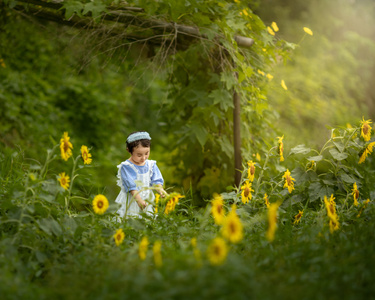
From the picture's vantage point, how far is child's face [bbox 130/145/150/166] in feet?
10.2

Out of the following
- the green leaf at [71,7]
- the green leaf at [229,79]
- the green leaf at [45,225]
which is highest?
the green leaf at [71,7]

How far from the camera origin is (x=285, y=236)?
2230 millimetres

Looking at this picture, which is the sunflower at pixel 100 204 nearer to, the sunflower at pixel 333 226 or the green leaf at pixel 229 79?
the sunflower at pixel 333 226

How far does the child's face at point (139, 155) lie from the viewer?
3115mm

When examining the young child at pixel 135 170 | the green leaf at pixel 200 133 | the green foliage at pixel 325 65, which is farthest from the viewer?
the green foliage at pixel 325 65

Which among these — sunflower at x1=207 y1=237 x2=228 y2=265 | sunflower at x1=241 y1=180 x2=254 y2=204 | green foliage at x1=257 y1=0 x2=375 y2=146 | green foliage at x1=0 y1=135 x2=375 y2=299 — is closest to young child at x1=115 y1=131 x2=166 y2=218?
green foliage at x1=0 y1=135 x2=375 y2=299

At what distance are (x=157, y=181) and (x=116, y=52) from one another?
4.36 feet

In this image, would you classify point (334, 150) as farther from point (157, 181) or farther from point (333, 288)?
point (333, 288)

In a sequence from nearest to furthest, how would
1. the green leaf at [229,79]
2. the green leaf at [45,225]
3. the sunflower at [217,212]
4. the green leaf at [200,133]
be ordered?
1. the sunflower at [217,212]
2. the green leaf at [45,225]
3. the green leaf at [229,79]
4. the green leaf at [200,133]

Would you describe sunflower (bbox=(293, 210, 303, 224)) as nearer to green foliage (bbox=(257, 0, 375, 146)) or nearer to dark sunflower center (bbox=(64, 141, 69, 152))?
dark sunflower center (bbox=(64, 141, 69, 152))

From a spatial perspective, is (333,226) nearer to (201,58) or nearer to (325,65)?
(201,58)

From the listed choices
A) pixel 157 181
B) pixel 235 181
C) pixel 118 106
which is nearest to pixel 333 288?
pixel 157 181

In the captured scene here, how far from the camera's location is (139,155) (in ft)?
10.3

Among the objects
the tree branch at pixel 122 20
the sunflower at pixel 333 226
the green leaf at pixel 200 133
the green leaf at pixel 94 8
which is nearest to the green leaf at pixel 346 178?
the sunflower at pixel 333 226
